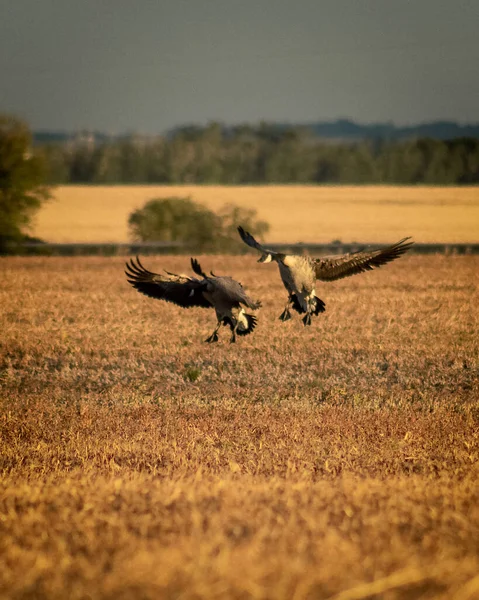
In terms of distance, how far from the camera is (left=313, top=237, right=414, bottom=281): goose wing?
12.5 m

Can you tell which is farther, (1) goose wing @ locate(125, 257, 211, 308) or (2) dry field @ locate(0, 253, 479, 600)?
(1) goose wing @ locate(125, 257, 211, 308)

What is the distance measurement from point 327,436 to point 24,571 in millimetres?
4945

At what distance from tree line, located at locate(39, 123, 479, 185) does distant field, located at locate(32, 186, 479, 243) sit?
218 centimetres

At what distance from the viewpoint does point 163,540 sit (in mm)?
3707

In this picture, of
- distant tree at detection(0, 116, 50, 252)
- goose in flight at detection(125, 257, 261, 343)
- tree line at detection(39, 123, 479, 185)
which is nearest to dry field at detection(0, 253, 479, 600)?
goose in flight at detection(125, 257, 261, 343)

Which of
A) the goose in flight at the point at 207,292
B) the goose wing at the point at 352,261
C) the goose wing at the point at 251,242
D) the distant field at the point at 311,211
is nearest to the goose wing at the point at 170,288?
the goose in flight at the point at 207,292

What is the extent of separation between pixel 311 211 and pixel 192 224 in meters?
37.5

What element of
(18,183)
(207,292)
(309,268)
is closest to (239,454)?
(309,268)

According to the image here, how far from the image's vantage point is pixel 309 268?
12062 millimetres

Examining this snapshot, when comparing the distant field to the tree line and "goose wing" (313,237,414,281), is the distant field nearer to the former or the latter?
the tree line

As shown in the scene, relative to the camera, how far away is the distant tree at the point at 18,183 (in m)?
39.1

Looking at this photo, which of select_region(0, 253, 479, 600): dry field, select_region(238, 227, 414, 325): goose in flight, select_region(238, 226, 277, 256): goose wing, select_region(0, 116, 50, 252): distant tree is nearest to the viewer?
select_region(0, 253, 479, 600): dry field

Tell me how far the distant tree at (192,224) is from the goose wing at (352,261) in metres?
26.7

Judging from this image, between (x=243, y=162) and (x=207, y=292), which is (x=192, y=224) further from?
(x=243, y=162)
